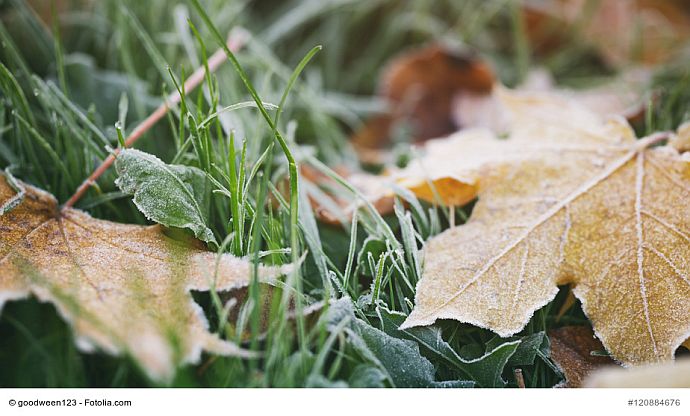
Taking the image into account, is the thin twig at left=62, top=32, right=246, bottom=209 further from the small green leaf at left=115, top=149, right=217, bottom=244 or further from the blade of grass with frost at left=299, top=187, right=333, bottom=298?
the blade of grass with frost at left=299, top=187, right=333, bottom=298

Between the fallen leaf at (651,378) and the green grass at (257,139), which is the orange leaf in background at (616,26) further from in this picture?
the fallen leaf at (651,378)

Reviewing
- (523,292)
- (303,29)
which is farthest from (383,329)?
(303,29)

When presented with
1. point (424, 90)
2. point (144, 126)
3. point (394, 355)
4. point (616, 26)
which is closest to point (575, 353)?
point (394, 355)

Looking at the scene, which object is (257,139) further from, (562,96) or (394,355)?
(562,96)

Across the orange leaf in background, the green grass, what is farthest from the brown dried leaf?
the orange leaf in background

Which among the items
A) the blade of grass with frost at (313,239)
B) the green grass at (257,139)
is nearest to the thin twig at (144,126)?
the green grass at (257,139)

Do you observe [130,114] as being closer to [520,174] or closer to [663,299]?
[520,174]
